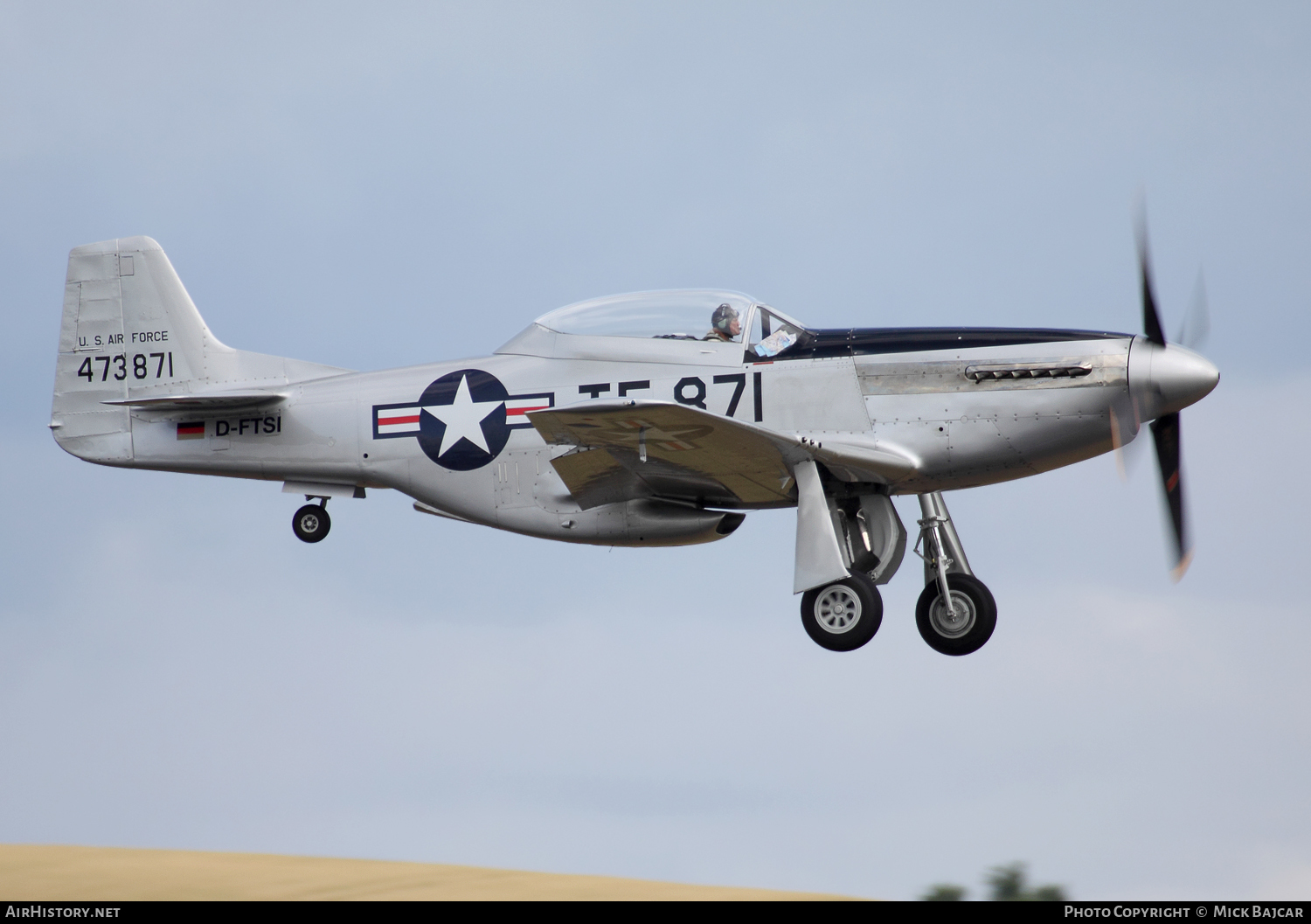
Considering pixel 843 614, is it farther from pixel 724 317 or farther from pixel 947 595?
pixel 724 317

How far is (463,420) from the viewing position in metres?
12.9

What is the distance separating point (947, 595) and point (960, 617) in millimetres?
229

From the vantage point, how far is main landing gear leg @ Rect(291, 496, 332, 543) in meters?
13.7

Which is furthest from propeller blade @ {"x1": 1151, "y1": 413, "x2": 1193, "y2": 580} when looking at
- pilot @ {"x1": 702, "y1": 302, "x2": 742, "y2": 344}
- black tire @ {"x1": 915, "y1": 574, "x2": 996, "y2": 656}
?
pilot @ {"x1": 702, "y1": 302, "x2": 742, "y2": 344}

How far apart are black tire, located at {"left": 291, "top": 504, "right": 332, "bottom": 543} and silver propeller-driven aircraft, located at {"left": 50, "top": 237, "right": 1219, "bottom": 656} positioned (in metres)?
0.02

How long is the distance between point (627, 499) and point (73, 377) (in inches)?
234

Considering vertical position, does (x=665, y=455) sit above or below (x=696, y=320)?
below

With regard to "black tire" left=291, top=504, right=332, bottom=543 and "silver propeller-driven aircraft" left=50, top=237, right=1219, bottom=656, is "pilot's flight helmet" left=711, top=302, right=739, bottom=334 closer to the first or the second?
"silver propeller-driven aircraft" left=50, top=237, right=1219, bottom=656

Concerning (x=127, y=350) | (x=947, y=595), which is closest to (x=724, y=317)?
(x=947, y=595)

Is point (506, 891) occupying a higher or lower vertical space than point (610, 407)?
lower

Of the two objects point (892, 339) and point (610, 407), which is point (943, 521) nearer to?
point (892, 339)

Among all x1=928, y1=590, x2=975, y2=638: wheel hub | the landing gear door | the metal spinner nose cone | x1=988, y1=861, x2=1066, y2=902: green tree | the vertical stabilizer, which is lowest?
x1=988, y1=861, x2=1066, y2=902: green tree
